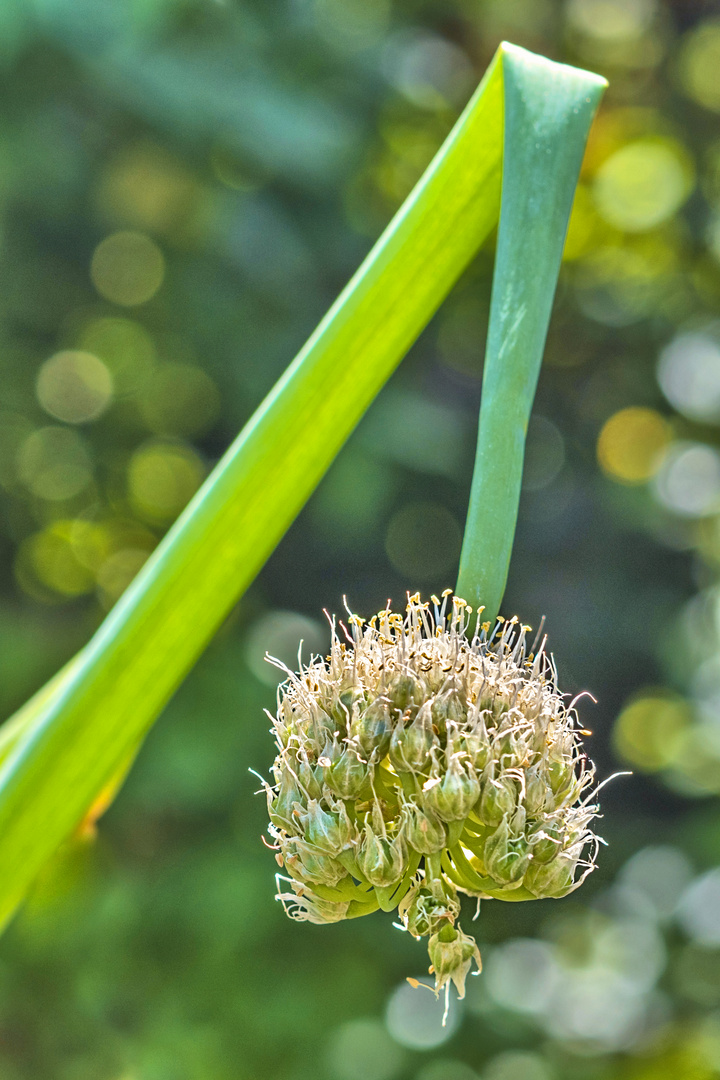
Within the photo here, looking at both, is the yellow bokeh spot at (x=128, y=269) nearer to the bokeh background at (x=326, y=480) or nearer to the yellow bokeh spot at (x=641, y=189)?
the bokeh background at (x=326, y=480)

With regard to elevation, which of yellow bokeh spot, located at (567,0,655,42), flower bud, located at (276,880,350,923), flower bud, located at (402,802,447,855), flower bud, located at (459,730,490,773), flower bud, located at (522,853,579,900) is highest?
yellow bokeh spot, located at (567,0,655,42)

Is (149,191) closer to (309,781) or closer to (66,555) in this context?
(66,555)

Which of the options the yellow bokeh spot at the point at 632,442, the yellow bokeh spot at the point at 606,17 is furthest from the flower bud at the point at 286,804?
the yellow bokeh spot at the point at 606,17

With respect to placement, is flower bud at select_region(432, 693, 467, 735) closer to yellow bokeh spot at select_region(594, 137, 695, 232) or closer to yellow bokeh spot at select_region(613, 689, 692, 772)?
yellow bokeh spot at select_region(613, 689, 692, 772)

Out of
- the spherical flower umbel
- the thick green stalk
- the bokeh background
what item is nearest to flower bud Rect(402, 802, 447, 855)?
the spherical flower umbel

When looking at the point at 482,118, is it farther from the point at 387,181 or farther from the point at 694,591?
the point at 694,591

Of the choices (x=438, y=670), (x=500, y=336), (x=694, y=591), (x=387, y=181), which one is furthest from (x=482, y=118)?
(x=694, y=591)

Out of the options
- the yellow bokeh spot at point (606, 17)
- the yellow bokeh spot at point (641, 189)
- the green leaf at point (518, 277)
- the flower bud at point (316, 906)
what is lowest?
the flower bud at point (316, 906)
